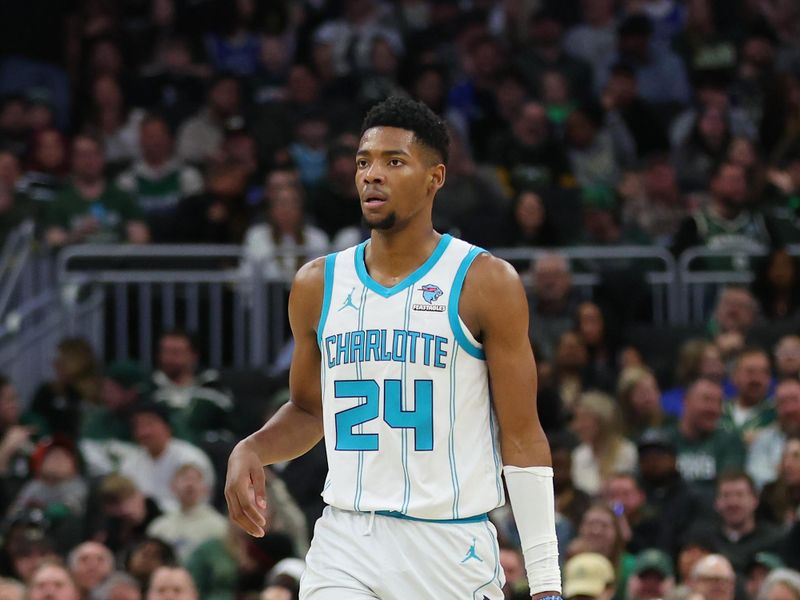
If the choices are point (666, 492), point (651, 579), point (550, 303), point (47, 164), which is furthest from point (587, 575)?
point (47, 164)

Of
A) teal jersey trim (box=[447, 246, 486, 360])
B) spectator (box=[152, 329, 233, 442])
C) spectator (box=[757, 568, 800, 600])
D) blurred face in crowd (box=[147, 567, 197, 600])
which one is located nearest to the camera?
teal jersey trim (box=[447, 246, 486, 360])

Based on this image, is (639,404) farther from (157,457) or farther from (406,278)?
(406,278)

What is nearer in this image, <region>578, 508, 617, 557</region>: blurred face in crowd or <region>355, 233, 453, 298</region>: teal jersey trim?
<region>355, 233, 453, 298</region>: teal jersey trim

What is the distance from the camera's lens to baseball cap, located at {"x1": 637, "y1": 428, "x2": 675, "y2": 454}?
35.6 feet

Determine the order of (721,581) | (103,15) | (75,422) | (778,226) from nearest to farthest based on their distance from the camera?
(721,581), (75,422), (778,226), (103,15)

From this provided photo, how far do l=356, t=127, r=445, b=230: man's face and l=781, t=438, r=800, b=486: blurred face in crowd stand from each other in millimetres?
5516

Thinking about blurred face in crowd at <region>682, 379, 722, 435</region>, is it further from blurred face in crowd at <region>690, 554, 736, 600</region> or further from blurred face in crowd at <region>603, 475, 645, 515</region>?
blurred face in crowd at <region>690, 554, 736, 600</region>

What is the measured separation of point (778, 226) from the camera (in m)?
13.2

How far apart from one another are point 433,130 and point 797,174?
9.07 metres

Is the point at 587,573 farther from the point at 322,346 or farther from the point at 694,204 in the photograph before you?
the point at 694,204

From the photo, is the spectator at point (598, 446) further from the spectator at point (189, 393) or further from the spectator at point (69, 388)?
the spectator at point (69, 388)

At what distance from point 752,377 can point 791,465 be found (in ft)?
3.49

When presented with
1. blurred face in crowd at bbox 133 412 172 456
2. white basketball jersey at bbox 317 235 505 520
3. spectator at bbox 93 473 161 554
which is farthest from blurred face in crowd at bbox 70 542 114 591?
white basketball jersey at bbox 317 235 505 520

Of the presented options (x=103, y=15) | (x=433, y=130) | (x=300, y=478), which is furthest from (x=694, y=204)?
(x=433, y=130)
